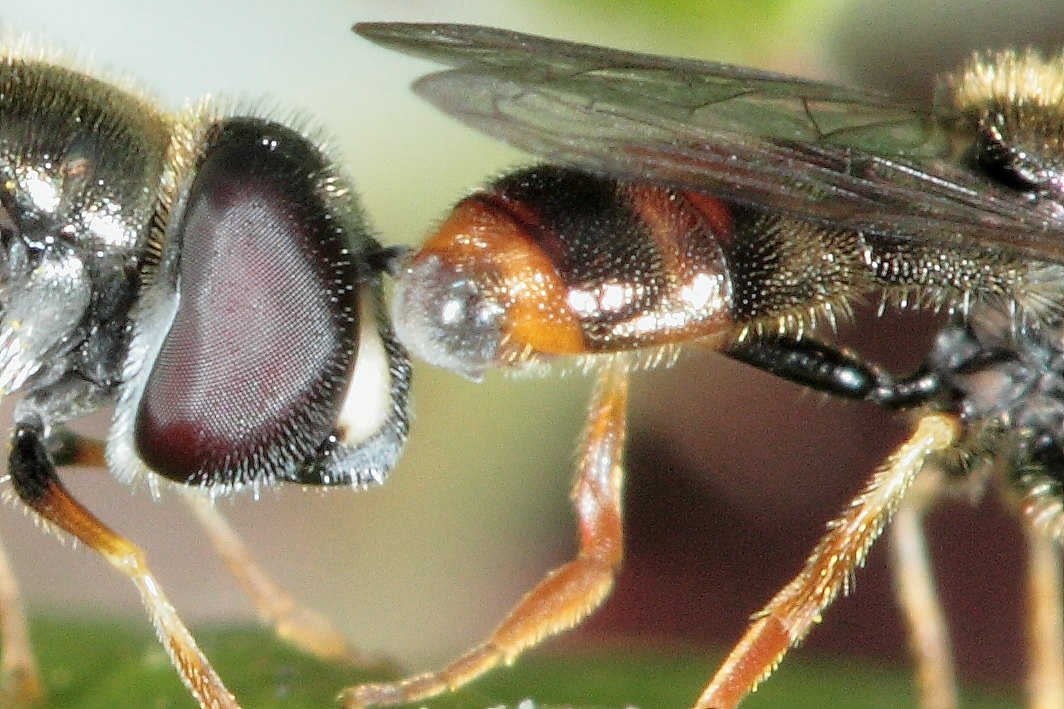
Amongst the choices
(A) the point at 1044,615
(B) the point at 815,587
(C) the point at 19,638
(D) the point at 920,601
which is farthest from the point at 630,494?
(C) the point at 19,638

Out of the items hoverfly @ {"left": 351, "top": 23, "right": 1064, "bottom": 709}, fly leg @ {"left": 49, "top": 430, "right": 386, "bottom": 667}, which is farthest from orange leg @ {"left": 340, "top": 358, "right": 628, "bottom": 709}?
fly leg @ {"left": 49, "top": 430, "right": 386, "bottom": 667}

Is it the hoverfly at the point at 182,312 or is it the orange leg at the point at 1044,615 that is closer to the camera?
the hoverfly at the point at 182,312

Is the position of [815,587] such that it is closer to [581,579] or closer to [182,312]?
[581,579]

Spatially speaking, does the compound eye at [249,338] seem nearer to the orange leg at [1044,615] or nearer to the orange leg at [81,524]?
the orange leg at [81,524]

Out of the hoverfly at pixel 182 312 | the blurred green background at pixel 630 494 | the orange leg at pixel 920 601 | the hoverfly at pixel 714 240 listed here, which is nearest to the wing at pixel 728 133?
the hoverfly at pixel 714 240

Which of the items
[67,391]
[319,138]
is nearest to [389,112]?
[319,138]

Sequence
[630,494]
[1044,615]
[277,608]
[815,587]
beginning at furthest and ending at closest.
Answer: [630,494] < [1044,615] < [277,608] < [815,587]

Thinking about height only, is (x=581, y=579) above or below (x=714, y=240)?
below
